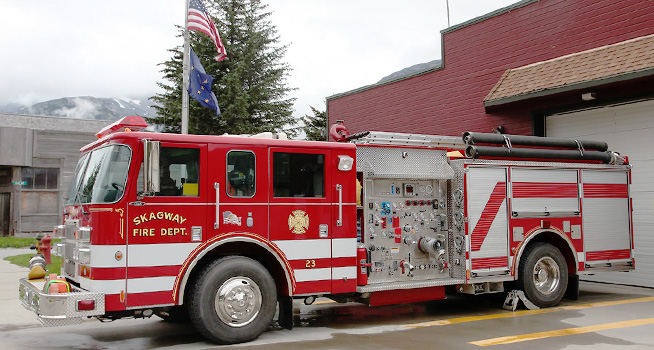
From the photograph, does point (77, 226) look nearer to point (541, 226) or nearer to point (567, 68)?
point (541, 226)

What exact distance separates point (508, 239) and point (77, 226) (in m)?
6.22

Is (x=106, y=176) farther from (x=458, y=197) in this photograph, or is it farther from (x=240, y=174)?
(x=458, y=197)

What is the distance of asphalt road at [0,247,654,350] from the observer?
7.08 m

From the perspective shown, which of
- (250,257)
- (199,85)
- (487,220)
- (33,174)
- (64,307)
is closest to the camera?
(64,307)

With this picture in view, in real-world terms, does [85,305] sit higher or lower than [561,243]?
lower

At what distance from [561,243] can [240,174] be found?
5.75 metres

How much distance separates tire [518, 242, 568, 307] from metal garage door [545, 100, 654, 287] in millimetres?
3376

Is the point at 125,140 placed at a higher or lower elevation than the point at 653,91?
lower

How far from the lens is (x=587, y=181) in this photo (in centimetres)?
1005

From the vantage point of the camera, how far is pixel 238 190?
726cm

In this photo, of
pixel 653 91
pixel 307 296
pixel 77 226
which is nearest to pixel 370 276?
pixel 307 296

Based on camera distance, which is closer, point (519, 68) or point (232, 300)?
point (232, 300)

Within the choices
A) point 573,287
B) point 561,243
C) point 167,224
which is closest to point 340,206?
point 167,224

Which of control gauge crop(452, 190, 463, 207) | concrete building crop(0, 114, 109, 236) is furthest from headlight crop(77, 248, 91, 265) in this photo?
concrete building crop(0, 114, 109, 236)
